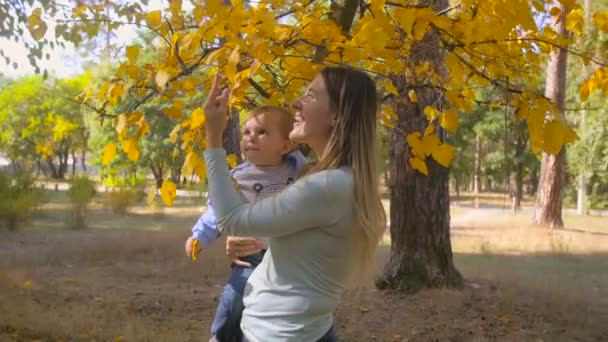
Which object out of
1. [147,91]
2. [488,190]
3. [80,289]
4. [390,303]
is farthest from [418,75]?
[488,190]

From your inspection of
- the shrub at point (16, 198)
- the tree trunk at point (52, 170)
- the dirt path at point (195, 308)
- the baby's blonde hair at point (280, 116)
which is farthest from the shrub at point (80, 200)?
the tree trunk at point (52, 170)

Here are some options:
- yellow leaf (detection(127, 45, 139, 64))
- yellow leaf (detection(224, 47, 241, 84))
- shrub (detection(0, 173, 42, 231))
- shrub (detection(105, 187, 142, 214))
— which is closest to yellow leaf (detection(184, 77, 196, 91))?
yellow leaf (detection(127, 45, 139, 64))

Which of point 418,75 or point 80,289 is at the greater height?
point 418,75

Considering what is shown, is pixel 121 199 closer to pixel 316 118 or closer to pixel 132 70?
pixel 132 70

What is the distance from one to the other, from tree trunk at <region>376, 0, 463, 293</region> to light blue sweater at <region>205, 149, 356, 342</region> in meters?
4.38

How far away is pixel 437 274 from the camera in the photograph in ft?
19.1

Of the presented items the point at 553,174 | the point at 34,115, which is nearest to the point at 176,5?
the point at 553,174

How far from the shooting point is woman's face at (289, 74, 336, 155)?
136 cm

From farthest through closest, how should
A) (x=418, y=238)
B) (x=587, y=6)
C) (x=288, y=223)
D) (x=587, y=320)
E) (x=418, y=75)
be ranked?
(x=587, y=6)
(x=418, y=238)
(x=587, y=320)
(x=418, y=75)
(x=288, y=223)

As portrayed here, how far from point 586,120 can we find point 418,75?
2055 cm

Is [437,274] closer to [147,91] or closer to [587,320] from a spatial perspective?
[587,320]

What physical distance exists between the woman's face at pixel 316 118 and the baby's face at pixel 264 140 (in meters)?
0.30

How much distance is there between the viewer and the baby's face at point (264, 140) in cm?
167

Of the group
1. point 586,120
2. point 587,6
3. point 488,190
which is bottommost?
point 488,190
